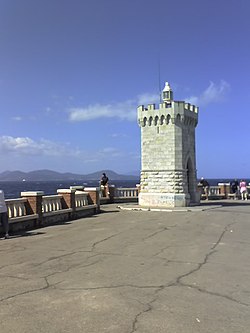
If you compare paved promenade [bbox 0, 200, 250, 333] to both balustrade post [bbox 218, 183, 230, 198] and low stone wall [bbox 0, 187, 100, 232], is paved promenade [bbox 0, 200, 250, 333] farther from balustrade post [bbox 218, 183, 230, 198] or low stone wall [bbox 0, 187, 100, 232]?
balustrade post [bbox 218, 183, 230, 198]

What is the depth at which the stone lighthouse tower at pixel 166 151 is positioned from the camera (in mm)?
28062

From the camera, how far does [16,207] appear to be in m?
16.7

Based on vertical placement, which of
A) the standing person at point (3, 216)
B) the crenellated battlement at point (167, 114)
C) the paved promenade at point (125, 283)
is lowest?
the paved promenade at point (125, 283)

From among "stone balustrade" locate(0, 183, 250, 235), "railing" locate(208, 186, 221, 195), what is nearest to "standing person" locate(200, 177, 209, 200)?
"railing" locate(208, 186, 221, 195)

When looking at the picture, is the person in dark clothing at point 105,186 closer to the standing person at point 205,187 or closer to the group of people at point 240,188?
the standing person at point 205,187

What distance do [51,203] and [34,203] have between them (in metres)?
2.08

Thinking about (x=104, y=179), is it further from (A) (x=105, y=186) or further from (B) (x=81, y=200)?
(B) (x=81, y=200)

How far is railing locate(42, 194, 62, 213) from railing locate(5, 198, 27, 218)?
1.34 metres

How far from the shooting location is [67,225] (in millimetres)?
17969

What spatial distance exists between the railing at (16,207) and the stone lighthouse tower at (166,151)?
12830 mm

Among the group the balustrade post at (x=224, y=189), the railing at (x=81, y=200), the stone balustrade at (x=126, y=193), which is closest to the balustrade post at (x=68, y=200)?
the railing at (x=81, y=200)

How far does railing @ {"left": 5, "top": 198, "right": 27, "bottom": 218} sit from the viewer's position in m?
16.2

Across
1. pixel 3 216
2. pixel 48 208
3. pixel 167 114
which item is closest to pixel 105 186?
pixel 167 114

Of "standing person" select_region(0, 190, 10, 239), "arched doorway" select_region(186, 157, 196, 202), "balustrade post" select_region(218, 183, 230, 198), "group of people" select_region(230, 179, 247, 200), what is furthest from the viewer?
"balustrade post" select_region(218, 183, 230, 198)
